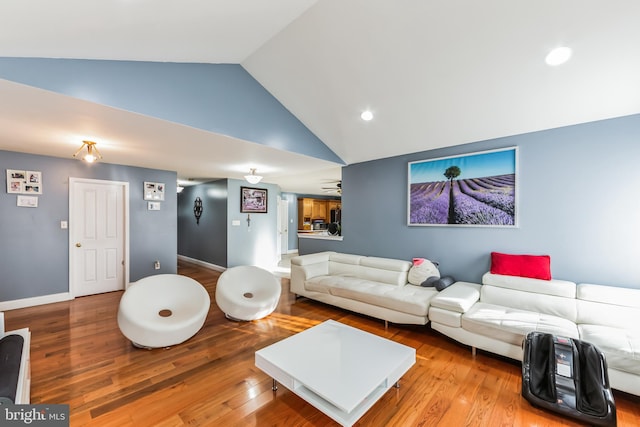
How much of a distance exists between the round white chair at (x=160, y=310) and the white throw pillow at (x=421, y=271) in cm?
264

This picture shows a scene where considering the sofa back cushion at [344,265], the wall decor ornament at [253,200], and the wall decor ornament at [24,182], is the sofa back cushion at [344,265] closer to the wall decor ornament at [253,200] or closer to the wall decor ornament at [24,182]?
the wall decor ornament at [253,200]

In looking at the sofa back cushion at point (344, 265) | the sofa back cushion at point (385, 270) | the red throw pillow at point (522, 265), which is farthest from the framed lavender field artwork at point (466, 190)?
the sofa back cushion at point (344, 265)

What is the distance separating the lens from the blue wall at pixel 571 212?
8.69ft

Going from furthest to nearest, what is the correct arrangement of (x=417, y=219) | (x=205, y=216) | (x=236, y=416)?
(x=205, y=216)
(x=417, y=219)
(x=236, y=416)

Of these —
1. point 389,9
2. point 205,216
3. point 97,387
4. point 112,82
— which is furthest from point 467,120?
point 205,216

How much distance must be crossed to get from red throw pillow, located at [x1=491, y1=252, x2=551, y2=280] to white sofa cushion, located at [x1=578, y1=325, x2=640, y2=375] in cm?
74

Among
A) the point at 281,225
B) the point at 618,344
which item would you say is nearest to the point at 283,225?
the point at 281,225

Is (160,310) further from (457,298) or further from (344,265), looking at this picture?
(457,298)

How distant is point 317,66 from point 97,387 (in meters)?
3.60

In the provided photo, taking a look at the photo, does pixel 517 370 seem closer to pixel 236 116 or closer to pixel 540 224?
pixel 540 224

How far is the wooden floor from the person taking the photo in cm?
184

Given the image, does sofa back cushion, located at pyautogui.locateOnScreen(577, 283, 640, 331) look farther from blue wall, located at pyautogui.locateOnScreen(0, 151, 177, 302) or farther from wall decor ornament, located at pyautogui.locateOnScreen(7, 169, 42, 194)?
wall decor ornament, located at pyautogui.locateOnScreen(7, 169, 42, 194)

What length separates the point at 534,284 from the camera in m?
2.87

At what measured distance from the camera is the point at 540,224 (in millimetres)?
3082
